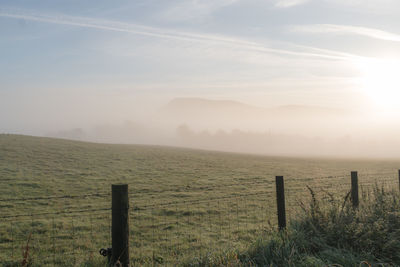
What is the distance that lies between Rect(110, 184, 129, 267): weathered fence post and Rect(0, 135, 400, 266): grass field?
0.39 meters

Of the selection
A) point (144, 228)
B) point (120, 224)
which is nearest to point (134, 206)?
point (144, 228)

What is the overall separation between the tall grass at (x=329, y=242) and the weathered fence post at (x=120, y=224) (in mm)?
1312

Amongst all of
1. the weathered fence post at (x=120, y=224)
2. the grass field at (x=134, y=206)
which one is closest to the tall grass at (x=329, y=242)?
the grass field at (x=134, y=206)

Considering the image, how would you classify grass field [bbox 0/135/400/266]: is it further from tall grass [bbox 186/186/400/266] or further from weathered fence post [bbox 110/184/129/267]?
tall grass [bbox 186/186/400/266]

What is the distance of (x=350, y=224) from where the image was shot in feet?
24.1

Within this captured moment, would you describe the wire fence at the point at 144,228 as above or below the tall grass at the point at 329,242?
below

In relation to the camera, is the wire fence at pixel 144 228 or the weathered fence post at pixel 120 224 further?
the wire fence at pixel 144 228

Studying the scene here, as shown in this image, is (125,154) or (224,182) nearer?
(224,182)

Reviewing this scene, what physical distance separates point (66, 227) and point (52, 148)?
98.5 feet

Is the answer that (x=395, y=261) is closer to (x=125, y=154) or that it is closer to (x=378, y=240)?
(x=378, y=240)

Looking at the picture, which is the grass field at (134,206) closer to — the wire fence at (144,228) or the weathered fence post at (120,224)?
the wire fence at (144,228)

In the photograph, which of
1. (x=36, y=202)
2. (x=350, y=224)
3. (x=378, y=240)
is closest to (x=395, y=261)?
(x=378, y=240)

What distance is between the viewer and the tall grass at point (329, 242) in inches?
249

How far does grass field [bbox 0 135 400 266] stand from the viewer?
34.8 ft
